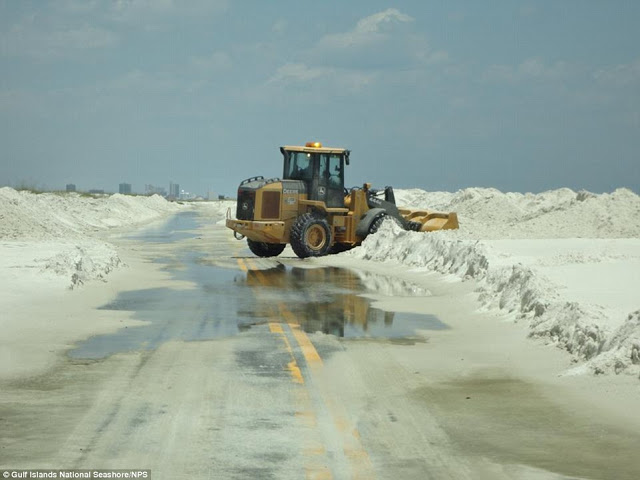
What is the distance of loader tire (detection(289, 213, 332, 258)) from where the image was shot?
25.4 meters

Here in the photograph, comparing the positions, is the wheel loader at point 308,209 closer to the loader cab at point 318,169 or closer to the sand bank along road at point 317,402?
the loader cab at point 318,169

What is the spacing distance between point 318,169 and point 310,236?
2025 mm

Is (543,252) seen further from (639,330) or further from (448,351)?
(639,330)

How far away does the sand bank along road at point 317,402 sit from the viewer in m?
5.94

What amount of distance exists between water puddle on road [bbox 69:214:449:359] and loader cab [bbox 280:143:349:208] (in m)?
5.72

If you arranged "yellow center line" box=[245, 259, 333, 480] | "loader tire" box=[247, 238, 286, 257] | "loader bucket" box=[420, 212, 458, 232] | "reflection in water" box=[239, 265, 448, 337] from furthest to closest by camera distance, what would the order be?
1. "loader bucket" box=[420, 212, 458, 232]
2. "loader tire" box=[247, 238, 286, 257]
3. "reflection in water" box=[239, 265, 448, 337]
4. "yellow center line" box=[245, 259, 333, 480]

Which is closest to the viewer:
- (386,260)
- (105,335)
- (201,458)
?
(201,458)

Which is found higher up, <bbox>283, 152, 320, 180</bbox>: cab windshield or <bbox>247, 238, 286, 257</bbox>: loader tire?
<bbox>283, 152, 320, 180</bbox>: cab windshield

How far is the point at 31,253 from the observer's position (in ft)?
69.1

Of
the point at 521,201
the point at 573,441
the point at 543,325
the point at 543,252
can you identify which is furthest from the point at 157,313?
the point at 521,201

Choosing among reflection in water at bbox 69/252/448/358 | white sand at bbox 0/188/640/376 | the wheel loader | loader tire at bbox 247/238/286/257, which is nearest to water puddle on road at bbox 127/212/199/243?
white sand at bbox 0/188/640/376

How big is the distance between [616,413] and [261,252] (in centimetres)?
2053

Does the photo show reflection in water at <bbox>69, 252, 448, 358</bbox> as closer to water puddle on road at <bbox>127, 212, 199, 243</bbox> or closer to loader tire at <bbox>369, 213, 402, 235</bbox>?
loader tire at <bbox>369, 213, 402, 235</bbox>

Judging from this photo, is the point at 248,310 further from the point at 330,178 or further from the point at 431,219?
the point at 431,219
